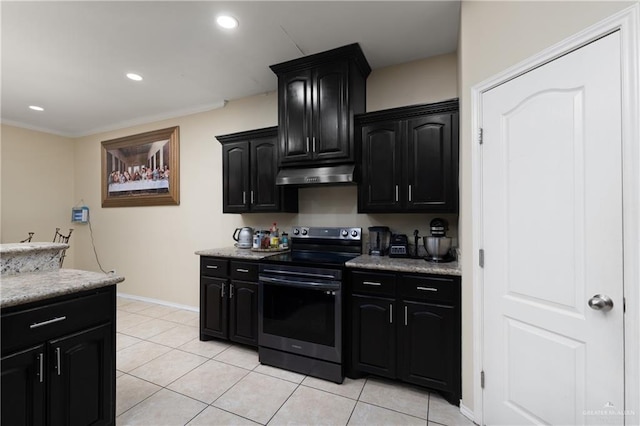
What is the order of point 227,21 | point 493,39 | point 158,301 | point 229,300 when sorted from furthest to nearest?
point 158,301 → point 229,300 → point 227,21 → point 493,39

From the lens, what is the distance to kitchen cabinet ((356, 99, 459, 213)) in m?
2.22

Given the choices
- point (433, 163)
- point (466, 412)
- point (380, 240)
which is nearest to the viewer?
point (466, 412)

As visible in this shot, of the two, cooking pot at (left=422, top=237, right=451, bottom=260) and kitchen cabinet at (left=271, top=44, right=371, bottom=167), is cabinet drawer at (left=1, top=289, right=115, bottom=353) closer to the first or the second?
kitchen cabinet at (left=271, top=44, right=371, bottom=167)

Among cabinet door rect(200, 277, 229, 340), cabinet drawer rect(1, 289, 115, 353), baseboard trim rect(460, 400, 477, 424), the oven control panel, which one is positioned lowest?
baseboard trim rect(460, 400, 477, 424)

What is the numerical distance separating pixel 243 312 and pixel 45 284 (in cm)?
157

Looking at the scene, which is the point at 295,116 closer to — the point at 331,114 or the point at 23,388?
the point at 331,114

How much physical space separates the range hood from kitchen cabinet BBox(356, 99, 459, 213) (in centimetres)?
18

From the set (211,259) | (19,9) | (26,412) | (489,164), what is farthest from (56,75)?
(489,164)

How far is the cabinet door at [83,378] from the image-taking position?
4.60 feet

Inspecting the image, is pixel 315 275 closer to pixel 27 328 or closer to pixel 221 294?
pixel 221 294

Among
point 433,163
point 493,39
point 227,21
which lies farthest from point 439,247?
point 227,21

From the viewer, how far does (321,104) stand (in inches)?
102

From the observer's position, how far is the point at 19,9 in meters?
2.00

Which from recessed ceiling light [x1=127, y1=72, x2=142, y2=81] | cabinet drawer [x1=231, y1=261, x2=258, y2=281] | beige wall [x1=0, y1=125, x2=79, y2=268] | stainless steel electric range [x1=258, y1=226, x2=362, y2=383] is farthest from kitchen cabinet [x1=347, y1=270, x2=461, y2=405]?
beige wall [x1=0, y1=125, x2=79, y2=268]
